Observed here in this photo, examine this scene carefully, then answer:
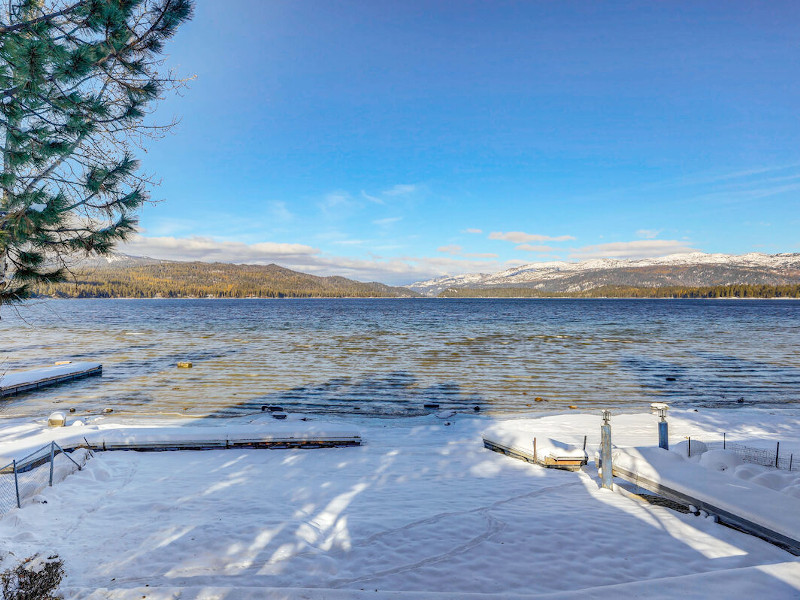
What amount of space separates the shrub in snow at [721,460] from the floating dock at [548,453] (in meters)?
2.82

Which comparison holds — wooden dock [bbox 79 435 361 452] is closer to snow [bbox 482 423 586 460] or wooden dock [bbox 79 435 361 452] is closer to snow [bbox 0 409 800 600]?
snow [bbox 0 409 800 600]

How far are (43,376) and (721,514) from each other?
3650cm

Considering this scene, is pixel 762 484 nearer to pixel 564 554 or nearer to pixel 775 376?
pixel 564 554

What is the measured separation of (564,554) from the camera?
6.73m

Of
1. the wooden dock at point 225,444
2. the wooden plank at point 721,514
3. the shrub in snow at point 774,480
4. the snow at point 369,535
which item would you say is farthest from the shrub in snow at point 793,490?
the wooden dock at point 225,444

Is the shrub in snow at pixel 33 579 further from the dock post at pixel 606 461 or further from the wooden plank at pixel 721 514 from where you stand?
the wooden plank at pixel 721 514

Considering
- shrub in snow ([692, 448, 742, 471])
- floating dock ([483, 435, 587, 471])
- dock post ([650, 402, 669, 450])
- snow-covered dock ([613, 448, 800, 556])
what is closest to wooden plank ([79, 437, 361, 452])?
floating dock ([483, 435, 587, 471])

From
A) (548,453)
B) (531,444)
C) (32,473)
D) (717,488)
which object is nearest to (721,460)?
(717,488)

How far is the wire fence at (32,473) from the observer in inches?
336

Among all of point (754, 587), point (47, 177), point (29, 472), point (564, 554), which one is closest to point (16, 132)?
point (47, 177)

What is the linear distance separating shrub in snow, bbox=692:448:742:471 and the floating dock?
2.82 metres

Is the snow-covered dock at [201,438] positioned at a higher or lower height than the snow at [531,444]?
lower

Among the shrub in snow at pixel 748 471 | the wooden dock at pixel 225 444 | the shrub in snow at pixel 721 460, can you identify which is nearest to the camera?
the shrub in snow at pixel 748 471

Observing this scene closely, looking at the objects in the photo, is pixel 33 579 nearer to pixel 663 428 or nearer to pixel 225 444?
pixel 225 444
